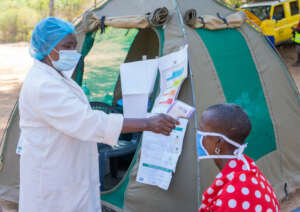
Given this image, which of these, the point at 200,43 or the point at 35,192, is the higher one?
the point at 200,43

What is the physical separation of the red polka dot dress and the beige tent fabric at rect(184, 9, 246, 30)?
1.99 metres

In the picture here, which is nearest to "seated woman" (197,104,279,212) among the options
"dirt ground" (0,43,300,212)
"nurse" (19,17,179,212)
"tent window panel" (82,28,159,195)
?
"nurse" (19,17,179,212)

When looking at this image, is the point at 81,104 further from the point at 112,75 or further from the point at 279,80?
the point at 112,75

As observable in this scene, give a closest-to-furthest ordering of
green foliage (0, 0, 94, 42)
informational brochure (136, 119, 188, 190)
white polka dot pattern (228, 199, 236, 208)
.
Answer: white polka dot pattern (228, 199, 236, 208) → informational brochure (136, 119, 188, 190) → green foliage (0, 0, 94, 42)

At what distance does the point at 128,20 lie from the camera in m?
3.57

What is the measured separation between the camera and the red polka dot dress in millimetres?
1601

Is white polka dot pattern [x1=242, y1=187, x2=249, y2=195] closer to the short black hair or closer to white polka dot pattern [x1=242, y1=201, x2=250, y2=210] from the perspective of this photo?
white polka dot pattern [x1=242, y1=201, x2=250, y2=210]

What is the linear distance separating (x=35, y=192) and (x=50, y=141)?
1.06 ft

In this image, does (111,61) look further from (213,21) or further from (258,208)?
(258,208)

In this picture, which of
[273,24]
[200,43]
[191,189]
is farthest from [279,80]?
[273,24]

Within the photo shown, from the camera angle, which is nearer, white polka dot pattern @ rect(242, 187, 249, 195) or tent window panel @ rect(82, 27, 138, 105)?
white polka dot pattern @ rect(242, 187, 249, 195)

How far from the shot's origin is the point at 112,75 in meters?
5.34

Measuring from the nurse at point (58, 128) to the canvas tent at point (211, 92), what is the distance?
107 centimetres

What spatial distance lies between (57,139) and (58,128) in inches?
3.8
